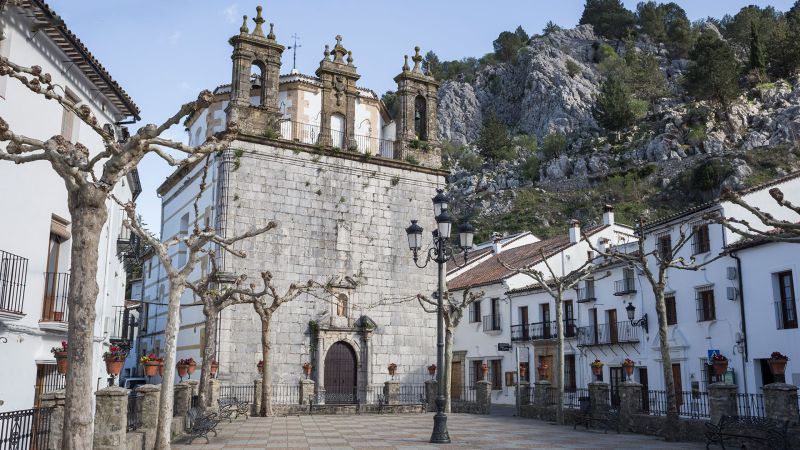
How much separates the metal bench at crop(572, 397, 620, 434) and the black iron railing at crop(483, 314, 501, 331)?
1443 cm

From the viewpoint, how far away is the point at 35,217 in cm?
1263

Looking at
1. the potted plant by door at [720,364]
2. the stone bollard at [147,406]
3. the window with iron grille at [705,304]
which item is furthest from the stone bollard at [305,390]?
the window with iron grille at [705,304]

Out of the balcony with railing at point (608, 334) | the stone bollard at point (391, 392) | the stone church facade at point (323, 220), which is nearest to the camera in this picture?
the stone church facade at point (323, 220)

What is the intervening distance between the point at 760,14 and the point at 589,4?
2669 centimetres

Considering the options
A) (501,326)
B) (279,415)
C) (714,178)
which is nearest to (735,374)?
(501,326)

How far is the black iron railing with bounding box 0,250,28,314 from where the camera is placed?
11.1 metres

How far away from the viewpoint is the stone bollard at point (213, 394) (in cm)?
1777

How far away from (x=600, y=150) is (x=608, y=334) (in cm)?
4355

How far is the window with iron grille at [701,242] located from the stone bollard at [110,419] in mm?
20042

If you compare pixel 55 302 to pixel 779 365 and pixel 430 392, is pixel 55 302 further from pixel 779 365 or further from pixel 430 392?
pixel 779 365

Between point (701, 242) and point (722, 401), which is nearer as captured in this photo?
point (722, 401)

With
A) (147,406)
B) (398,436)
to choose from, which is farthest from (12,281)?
(398,436)

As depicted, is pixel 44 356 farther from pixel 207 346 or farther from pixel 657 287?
pixel 657 287

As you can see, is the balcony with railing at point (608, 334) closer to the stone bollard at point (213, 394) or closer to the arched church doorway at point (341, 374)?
the arched church doorway at point (341, 374)
